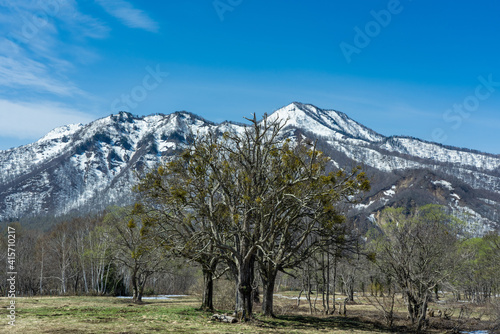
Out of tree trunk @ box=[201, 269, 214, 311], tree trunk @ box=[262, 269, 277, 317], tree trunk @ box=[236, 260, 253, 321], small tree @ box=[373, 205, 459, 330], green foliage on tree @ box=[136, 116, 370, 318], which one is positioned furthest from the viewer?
tree trunk @ box=[201, 269, 214, 311]

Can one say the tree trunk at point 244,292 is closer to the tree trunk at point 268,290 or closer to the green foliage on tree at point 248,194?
the green foliage on tree at point 248,194

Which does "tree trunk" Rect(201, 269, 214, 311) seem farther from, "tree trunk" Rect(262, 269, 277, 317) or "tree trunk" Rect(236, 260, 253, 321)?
"tree trunk" Rect(236, 260, 253, 321)

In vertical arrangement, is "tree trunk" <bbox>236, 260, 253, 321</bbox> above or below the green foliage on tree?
below

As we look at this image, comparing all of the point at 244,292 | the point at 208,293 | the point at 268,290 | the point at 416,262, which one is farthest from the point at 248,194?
the point at 416,262

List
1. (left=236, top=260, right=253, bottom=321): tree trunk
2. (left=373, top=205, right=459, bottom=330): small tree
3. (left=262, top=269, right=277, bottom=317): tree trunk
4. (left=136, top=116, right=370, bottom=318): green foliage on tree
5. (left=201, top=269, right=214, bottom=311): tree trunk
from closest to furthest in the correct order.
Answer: (left=236, top=260, right=253, bottom=321): tree trunk → (left=136, top=116, right=370, bottom=318): green foliage on tree → (left=262, top=269, right=277, bottom=317): tree trunk → (left=373, top=205, right=459, bottom=330): small tree → (left=201, top=269, right=214, bottom=311): tree trunk

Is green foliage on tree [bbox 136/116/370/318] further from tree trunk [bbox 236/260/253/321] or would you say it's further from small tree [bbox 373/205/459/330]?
small tree [bbox 373/205/459/330]

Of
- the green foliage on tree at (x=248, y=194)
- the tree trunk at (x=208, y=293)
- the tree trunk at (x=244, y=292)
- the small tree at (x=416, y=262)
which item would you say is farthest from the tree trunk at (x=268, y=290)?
the small tree at (x=416, y=262)

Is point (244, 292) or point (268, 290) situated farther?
point (268, 290)

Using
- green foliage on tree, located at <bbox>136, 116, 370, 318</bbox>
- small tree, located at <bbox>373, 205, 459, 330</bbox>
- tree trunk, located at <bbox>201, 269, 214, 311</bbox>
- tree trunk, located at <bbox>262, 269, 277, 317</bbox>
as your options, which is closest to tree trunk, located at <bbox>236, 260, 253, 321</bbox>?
green foliage on tree, located at <bbox>136, 116, 370, 318</bbox>

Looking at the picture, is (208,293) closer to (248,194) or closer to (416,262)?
(248,194)

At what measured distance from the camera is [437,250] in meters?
26.0

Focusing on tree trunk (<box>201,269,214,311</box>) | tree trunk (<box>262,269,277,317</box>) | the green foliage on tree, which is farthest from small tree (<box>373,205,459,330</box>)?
tree trunk (<box>201,269,214,311</box>)

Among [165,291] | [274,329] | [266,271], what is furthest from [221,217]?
[165,291]

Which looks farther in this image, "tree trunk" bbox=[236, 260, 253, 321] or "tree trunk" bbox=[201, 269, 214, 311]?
"tree trunk" bbox=[201, 269, 214, 311]
